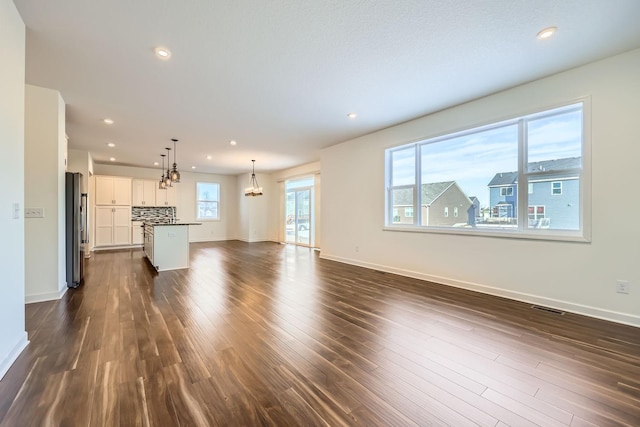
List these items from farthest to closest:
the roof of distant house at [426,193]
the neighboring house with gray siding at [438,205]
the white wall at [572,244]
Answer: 1. the roof of distant house at [426,193]
2. the neighboring house with gray siding at [438,205]
3. the white wall at [572,244]

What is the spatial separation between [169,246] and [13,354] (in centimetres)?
336

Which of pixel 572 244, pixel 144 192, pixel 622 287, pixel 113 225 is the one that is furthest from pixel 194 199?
pixel 622 287

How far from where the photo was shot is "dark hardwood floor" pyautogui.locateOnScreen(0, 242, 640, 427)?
1.51 meters

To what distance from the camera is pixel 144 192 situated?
8859 mm

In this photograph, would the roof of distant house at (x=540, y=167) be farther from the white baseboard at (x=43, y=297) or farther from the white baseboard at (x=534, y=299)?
the white baseboard at (x=43, y=297)

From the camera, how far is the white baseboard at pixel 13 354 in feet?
6.11

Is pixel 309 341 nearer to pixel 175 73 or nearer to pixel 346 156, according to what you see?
pixel 175 73

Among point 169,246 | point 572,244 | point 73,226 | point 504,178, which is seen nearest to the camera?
point 572,244

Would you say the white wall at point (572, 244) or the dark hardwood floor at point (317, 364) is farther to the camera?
the white wall at point (572, 244)

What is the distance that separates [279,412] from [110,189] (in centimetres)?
912

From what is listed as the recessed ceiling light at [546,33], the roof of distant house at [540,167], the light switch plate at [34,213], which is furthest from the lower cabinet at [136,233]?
the recessed ceiling light at [546,33]

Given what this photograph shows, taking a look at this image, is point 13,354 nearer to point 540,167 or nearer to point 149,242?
point 149,242

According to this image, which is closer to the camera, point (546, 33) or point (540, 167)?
point (546, 33)

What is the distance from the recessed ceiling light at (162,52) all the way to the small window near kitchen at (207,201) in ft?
26.8
